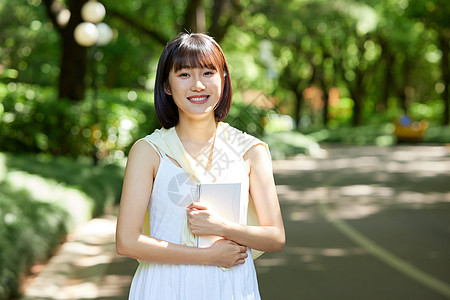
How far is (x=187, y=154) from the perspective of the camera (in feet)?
8.87

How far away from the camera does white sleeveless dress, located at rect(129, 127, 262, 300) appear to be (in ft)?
8.70

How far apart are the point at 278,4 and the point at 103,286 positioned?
18950mm

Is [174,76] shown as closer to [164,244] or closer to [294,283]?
[164,244]

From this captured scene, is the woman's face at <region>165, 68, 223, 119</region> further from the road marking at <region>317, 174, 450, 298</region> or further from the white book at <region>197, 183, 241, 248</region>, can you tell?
the road marking at <region>317, 174, 450, 298</region>

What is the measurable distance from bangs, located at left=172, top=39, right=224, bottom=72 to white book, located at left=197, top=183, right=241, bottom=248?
0.46 m

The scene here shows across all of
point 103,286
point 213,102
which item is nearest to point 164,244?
point 213,102

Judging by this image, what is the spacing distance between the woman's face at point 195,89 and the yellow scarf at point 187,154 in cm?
13

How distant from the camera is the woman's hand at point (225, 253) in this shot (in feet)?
8.62

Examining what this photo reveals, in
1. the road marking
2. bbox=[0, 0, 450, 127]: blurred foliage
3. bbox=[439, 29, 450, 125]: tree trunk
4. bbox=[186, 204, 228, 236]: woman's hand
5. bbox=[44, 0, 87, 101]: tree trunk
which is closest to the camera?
bbox=[186, 204, 228, 236]: woman's hand

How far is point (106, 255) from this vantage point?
8.86m

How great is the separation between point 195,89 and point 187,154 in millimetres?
250

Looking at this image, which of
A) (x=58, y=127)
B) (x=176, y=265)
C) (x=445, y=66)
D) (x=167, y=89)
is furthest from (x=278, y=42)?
(x=176, y=265)

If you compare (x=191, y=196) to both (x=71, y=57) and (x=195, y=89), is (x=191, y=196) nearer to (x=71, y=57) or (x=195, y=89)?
(x=195, y=89)

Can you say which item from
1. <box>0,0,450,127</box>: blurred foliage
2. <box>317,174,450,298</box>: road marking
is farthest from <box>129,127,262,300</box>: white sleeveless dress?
<box>0,0,450,127</box>: blurred foliage
